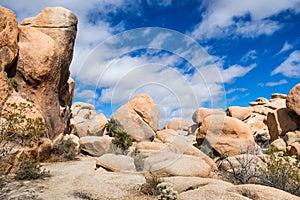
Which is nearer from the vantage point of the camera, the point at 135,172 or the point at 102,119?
the point at 135,172

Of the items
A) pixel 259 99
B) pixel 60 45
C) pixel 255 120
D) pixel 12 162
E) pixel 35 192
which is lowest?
pixel 35 192

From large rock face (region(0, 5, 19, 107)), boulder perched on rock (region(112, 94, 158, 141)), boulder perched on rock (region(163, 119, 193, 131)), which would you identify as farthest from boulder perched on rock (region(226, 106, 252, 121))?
large rock face (region(0, 5, 19, 107))

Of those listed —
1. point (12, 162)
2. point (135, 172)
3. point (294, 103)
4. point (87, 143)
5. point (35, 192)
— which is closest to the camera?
point (35, 192)

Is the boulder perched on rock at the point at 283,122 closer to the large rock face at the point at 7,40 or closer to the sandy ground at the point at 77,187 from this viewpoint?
the sandy ground at the point at 77,187

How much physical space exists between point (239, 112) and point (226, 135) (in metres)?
18.9

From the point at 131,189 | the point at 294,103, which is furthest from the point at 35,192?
the point at 294,103

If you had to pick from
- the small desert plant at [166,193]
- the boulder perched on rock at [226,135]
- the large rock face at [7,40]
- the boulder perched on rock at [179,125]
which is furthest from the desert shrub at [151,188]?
the boulder perched on rock at [179,125]

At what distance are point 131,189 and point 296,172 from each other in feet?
15.3

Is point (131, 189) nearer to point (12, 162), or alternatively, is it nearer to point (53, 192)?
point (53, 192)

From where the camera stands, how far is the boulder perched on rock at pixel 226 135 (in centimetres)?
1692

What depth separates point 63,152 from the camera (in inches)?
532

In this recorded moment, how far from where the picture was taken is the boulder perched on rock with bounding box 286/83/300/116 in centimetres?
2212

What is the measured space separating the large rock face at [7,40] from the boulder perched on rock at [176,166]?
7.53 metres

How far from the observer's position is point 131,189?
757cm
